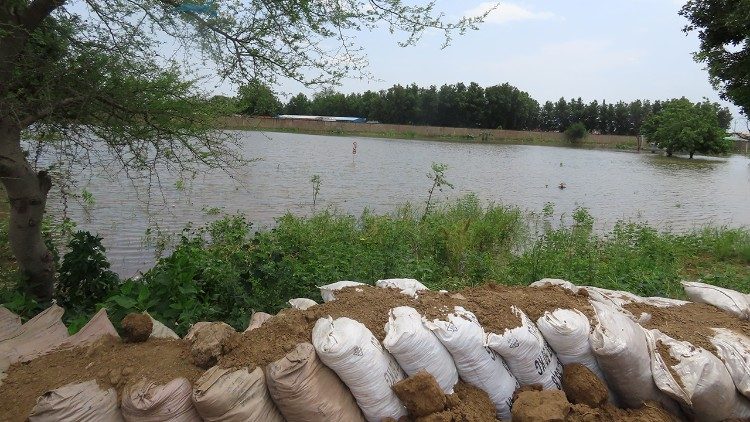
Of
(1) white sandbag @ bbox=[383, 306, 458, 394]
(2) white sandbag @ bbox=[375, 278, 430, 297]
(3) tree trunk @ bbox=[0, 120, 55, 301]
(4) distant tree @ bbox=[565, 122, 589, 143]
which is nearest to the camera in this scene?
(1) white sandbag @ bbox=[383, 306, 458, 394]

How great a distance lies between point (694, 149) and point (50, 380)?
196 feet

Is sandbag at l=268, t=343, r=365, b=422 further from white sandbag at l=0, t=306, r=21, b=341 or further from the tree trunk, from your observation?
the tree trunk

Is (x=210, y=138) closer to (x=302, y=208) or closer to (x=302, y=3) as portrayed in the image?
(x=302, y=3)

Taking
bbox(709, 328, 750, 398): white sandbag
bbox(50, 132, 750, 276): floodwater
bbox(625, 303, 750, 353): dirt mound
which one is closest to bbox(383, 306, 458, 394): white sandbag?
bbox(625, 303, 750, 353): dirt mound

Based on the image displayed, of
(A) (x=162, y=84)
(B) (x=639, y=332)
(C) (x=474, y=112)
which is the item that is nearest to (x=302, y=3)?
(A) (x=162, y=84)

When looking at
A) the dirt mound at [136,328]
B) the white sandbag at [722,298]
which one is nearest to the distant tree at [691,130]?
the white sandbag at [722,298]

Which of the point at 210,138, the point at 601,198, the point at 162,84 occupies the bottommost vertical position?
the point at 601,198

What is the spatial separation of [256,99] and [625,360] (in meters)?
3.55

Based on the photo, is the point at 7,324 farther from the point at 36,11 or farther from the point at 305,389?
the point at 36,11

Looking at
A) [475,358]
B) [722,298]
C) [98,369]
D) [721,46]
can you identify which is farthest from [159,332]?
[721,46]

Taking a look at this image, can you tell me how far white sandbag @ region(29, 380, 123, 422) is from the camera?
2350 mm

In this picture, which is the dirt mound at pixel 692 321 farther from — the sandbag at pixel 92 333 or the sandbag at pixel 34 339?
the sandbag at pixel 34 339

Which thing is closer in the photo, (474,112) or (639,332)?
(639,332)

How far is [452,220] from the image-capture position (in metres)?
8.83
